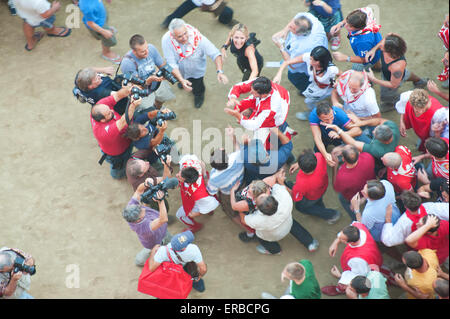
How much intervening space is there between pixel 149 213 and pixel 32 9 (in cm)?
391

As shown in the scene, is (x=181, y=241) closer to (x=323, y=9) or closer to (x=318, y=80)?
(x=318, y=80)

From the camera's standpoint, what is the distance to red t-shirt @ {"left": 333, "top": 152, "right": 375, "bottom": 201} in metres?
4.95

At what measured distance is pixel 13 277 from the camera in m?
4.70

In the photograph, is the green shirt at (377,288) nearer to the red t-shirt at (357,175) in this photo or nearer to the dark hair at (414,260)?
the dark hair at (414,260)

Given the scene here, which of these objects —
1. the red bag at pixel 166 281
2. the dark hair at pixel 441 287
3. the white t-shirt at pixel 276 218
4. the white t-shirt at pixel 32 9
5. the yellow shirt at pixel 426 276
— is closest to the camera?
the dark hair at pixel 441 287

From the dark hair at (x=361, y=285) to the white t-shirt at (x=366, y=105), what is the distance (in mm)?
1995

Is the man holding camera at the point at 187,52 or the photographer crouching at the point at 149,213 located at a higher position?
the man holding camera at the point at 187,52

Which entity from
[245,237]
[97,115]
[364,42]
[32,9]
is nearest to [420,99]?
[364,42]

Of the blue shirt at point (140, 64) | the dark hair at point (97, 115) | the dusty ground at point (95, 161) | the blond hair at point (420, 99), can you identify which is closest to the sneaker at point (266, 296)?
the dusty ground at point (95, 161)

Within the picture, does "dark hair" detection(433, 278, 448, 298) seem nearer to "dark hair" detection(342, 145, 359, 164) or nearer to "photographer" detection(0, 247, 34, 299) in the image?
"dark hair" detection(342, 145, 359, 164)

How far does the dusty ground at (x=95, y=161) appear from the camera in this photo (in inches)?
213

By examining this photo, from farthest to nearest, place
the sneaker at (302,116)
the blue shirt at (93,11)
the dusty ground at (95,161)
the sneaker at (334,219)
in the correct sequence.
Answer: the blue shirt at (93,11)
the sneaker at (302,116)
the sneaker at (334,219)
the dusty ground at (95,161)

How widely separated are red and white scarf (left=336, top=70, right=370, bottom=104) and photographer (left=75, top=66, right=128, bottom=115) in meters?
2.54

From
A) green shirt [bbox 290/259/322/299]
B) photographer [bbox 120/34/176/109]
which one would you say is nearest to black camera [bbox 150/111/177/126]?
photographer [bbox 120/34/176/109]
